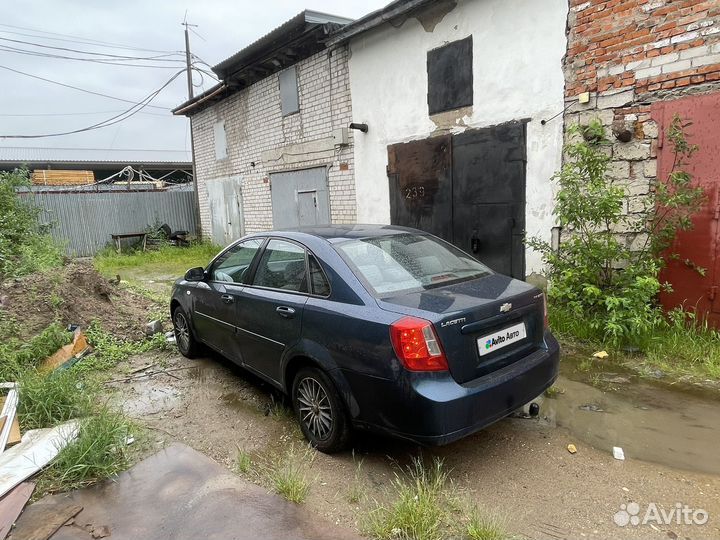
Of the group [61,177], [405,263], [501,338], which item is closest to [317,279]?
[405,263]

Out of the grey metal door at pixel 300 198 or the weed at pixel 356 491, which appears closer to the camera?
the weed at pixel 356 491

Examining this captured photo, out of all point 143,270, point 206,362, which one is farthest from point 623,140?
point 143,270

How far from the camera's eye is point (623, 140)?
4.79 m

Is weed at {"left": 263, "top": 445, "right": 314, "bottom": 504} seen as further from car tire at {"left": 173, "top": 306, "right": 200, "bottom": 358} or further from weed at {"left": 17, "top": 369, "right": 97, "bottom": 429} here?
car tire at {"left": 173, "top": 306, "right": 200, "bottom": 358}

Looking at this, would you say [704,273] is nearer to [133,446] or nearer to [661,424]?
[661,424]

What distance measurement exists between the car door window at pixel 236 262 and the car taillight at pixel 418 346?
1802 millimetres

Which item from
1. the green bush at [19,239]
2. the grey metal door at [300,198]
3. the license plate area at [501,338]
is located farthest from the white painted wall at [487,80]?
the green bush at [19,239]

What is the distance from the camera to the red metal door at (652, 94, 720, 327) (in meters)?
4.24

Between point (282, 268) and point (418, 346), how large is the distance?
1414 mm

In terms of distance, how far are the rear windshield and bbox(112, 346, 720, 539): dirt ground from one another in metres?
1.10

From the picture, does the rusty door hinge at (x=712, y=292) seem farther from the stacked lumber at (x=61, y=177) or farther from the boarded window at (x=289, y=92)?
the stacked lumber at (x=61, y=177)

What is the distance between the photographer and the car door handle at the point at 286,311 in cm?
309

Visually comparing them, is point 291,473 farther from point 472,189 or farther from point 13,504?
point 472,189

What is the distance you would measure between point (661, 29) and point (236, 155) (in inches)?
382
